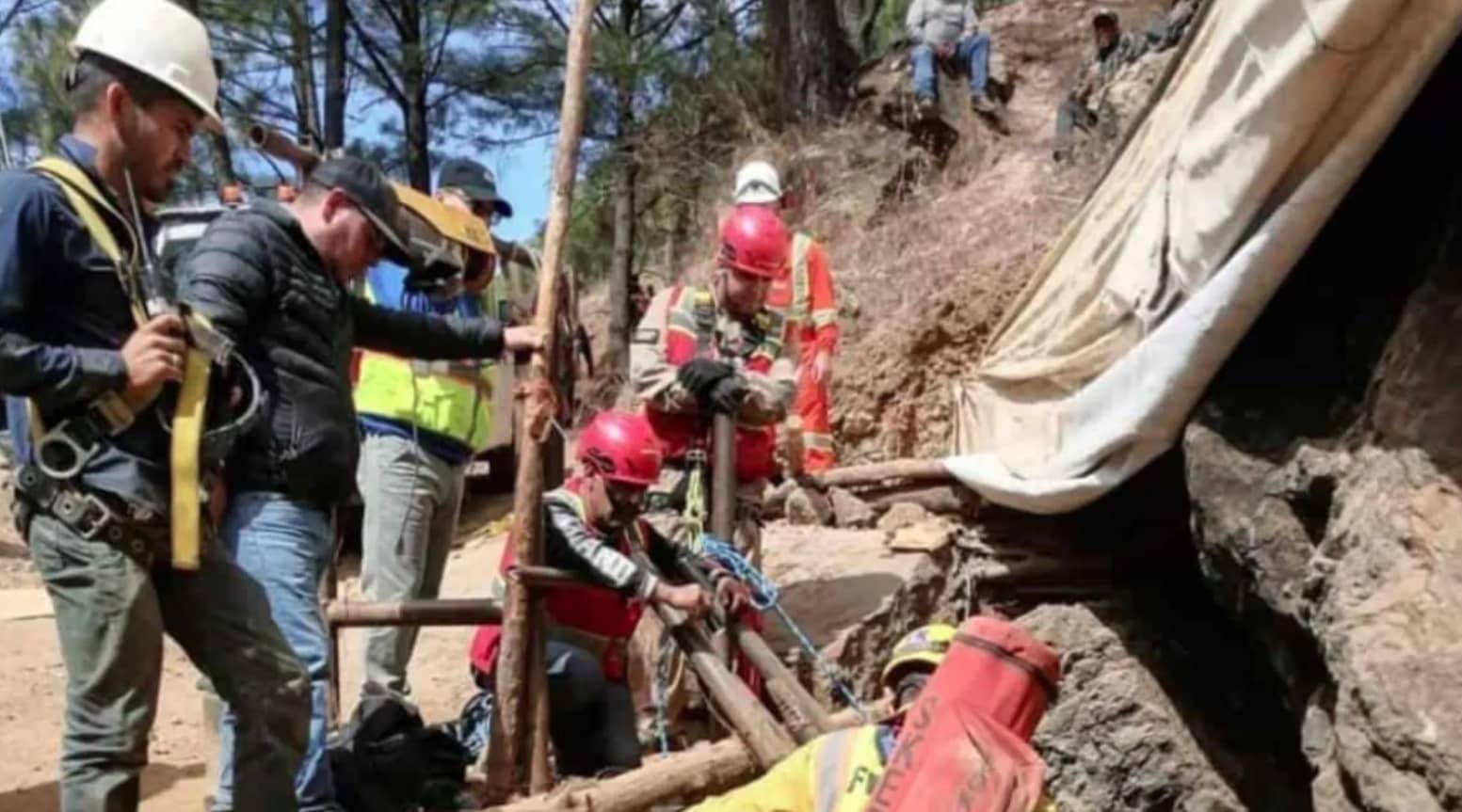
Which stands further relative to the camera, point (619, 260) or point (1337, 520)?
point (619, 260)

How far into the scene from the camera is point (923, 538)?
754cm

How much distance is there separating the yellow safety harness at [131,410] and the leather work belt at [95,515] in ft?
0.12

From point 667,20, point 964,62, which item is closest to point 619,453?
point 964,62

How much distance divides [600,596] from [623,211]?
37.4ft

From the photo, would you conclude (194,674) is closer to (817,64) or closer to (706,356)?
(706,356)

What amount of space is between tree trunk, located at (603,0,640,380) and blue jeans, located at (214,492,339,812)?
1205cm

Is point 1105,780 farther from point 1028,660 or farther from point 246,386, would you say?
point 246,386

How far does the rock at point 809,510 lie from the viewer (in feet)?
27.3

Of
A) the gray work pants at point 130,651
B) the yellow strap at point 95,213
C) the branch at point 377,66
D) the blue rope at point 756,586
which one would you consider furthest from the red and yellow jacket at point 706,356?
the branch at point 377,66

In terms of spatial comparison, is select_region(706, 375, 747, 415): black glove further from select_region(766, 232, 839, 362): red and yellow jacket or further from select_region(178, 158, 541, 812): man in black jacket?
select_region(178, 158, 541, 812): man in black jacket

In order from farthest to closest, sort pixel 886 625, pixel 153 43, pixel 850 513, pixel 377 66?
1. pixel 377 66
2. pixel 850 513
3. pixel 886 625
4. pixel 153 43

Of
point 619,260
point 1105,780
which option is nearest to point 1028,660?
point 1105,780

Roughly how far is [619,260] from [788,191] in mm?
2860

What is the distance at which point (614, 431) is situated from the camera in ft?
17.7
